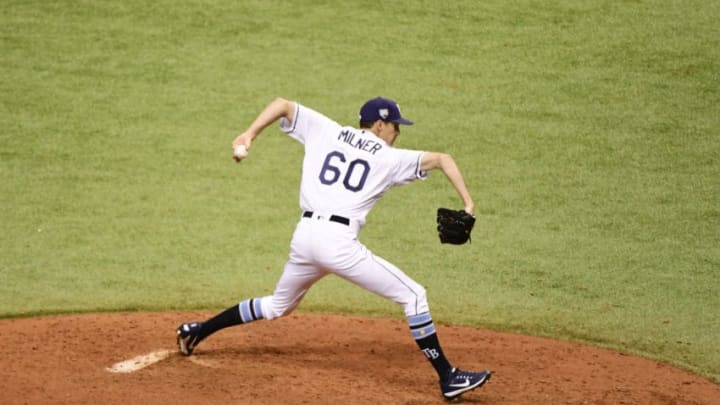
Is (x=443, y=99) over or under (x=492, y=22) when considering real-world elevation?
under

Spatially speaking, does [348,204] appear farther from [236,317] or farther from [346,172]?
[236,317]

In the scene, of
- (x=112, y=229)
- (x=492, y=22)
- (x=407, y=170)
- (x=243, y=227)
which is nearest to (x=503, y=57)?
(x=492, y=22)

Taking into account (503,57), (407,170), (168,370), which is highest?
(503,57)

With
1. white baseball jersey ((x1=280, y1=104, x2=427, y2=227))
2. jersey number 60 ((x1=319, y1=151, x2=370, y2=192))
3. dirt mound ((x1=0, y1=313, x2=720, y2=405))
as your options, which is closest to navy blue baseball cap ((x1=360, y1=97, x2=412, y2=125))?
white baseball jersey ((x1=280, y1=104, x2=427, y2=227))

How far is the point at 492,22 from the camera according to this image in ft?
42.7

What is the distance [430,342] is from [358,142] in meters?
1.27

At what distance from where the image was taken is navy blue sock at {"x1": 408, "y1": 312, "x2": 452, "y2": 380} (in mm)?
6957

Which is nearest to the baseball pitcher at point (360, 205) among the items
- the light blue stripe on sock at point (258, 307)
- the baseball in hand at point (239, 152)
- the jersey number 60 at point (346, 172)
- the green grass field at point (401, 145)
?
the jersey number 60 at point (346, 172)

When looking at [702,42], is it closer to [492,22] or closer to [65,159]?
[492,22]

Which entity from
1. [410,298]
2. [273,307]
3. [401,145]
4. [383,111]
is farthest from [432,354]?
[401,145]

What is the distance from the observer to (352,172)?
702 centimetres

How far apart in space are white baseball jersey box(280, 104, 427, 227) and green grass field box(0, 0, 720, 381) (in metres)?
1.92

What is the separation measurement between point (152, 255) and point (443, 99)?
3790mm

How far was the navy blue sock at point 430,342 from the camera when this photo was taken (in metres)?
6.96
